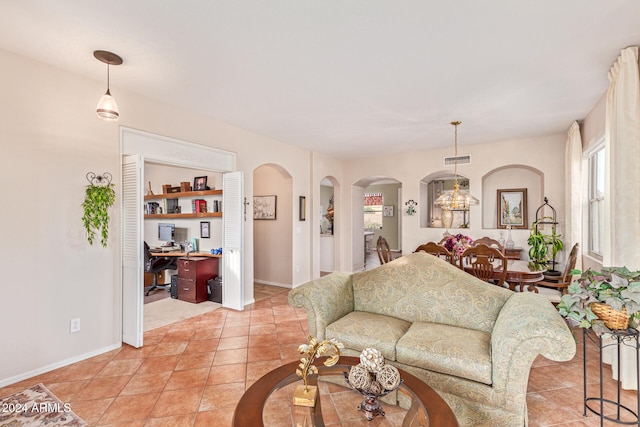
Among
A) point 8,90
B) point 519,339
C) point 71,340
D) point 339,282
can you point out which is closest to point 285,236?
point 339,282

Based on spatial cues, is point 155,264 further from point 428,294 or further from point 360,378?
point 360,378

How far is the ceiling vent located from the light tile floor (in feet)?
11.3

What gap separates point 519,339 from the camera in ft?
5.89

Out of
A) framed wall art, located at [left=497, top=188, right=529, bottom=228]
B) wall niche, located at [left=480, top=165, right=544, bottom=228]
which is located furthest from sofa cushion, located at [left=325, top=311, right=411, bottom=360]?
framed wall art, located at [left=497, top=188, right=529, bottom=228]

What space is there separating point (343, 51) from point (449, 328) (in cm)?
234

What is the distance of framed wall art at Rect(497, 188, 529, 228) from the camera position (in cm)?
604

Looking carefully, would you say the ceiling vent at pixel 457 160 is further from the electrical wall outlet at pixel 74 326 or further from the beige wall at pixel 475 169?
the electrical wall outlet at pixel 74 326

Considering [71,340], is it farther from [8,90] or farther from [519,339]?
[519,339]

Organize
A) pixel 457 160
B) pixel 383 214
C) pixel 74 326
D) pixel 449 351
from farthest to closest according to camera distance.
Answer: pixel 383 214
pixel 457 160
pixel 74 326
pixel 449 351

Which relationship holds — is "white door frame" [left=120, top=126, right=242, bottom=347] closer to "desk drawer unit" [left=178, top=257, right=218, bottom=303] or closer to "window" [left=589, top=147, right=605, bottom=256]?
"desk drawer unit" [left=178, top=257, right=218, bottom=303]

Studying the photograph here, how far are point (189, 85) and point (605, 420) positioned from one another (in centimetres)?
434

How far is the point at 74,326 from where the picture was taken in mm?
2896

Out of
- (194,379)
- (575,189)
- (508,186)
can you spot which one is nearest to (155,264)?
(194,379)

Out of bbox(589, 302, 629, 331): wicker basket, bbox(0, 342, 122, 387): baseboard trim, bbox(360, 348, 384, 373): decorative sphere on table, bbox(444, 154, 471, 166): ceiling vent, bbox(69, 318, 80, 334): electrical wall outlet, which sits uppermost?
bbox(444, 154, 471, 166): ceiling vent
